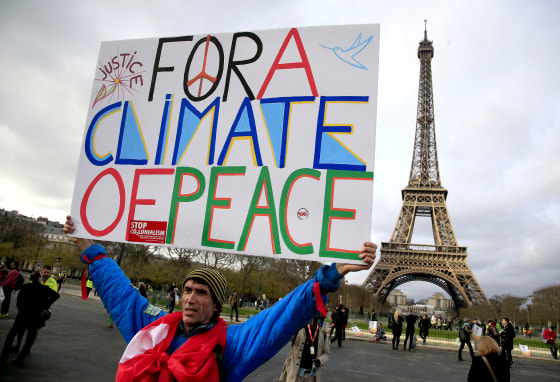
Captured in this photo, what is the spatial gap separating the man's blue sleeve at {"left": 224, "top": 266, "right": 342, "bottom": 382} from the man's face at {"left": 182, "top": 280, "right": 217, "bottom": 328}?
0.18m

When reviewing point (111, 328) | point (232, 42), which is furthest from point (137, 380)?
point (111, 328)

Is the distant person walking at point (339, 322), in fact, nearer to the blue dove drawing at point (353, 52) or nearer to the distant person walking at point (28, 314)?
the distant person walking at point (28, 314)

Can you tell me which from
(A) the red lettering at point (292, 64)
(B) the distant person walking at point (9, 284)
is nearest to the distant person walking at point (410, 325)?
(B) the distant person walking at point (9, 284)

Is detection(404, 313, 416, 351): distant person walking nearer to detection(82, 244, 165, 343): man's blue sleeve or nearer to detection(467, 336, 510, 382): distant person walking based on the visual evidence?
detection(467, 336, 510, 382): distant person walking

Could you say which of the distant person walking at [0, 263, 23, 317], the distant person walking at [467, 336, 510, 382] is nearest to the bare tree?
the distant person walking at [467, 336, 510, 382]

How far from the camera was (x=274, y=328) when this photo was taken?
172 centimetres

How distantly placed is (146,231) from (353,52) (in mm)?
1745

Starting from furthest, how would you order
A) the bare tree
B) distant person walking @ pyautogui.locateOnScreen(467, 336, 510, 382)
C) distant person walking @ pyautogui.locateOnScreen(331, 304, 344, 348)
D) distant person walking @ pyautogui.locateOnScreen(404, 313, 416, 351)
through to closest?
1. the bare tree
2. distant person walking @ pyautogui.locateOnScreen(404, 313, 416, 351)
3. distant person walking @ pyautogui.locateOnScreen(331, 304, 344, 348)
4. distant person walking @ pyautogui.locateOnScreen(467, 336, 510, 382)

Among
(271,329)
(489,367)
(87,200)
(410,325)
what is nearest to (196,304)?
(271,329)

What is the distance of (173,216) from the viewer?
2.39 meters

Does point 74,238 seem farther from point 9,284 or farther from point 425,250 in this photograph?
point 425,250

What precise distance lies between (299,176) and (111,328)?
11.6 meters

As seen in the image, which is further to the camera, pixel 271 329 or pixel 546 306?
pixel 546 306

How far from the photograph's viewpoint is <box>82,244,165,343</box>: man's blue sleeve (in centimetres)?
206
